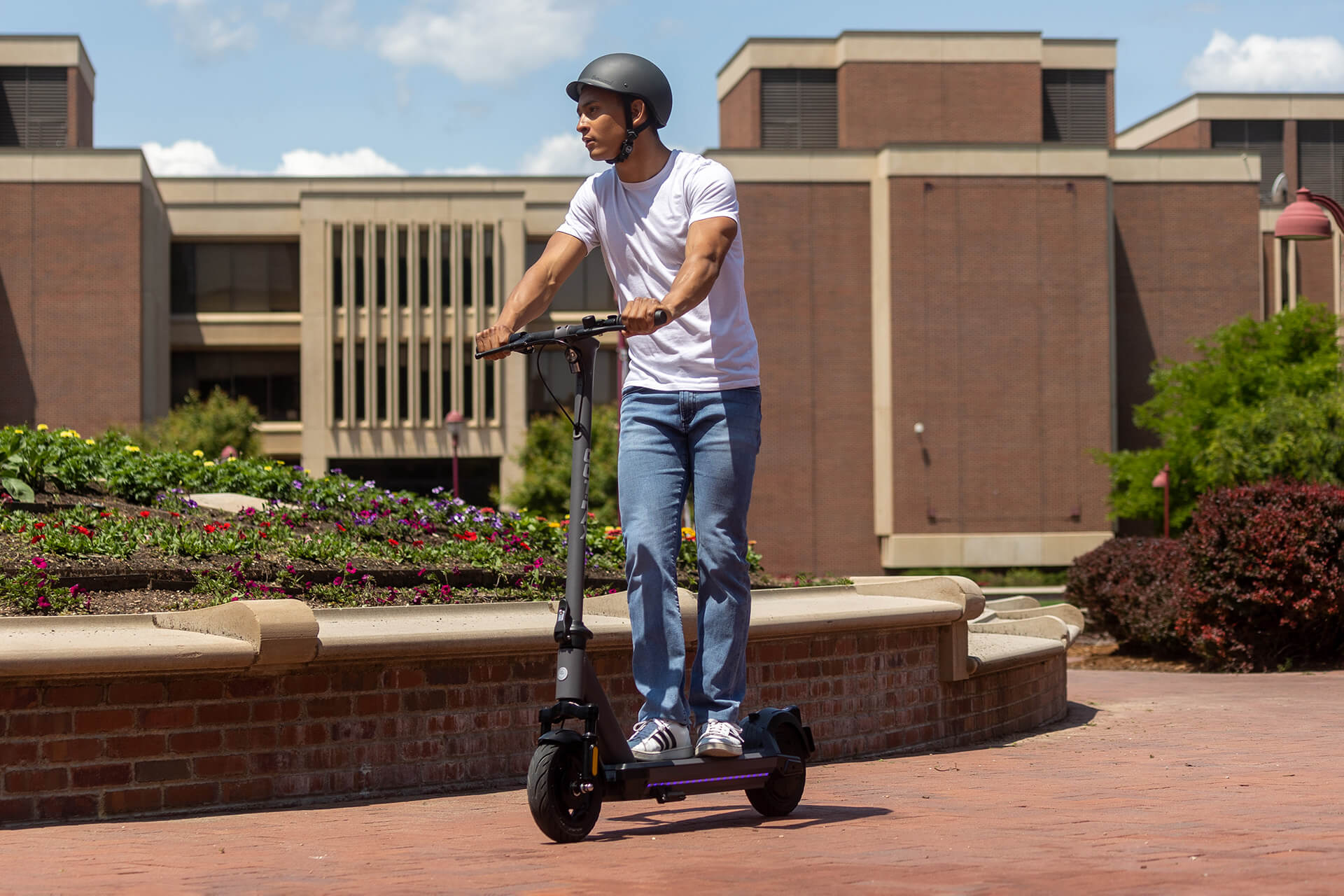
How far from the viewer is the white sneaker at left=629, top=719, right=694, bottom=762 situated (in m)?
4.63

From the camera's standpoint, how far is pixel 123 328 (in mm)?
51156

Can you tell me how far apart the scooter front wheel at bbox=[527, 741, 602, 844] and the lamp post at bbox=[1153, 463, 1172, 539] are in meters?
36.7

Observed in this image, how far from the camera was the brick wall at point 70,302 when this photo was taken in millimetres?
50344

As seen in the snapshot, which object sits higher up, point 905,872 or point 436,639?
point 436,639

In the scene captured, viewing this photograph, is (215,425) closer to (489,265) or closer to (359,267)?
(359,267)

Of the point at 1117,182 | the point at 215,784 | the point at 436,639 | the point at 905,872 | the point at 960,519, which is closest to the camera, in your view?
the point at 905,872

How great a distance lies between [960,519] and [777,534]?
5748 mm

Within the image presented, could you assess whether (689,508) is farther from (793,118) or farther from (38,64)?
(38,64)

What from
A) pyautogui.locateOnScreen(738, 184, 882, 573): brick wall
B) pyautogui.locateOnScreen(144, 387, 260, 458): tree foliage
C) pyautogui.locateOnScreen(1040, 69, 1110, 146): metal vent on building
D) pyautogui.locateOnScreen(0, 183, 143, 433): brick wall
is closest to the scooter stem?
pyautogui.locateOnScreen(144, 387, 260, 458): tree foliage

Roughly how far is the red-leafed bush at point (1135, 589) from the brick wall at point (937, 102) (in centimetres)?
3765

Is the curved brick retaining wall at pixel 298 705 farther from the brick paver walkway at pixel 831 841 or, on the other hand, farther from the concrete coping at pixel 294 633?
the brick paver walkway at pixel 831 841

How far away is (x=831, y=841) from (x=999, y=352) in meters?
45.8

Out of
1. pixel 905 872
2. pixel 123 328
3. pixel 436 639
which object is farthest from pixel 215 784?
pixel 123 328

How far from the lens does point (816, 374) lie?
50000 mm
